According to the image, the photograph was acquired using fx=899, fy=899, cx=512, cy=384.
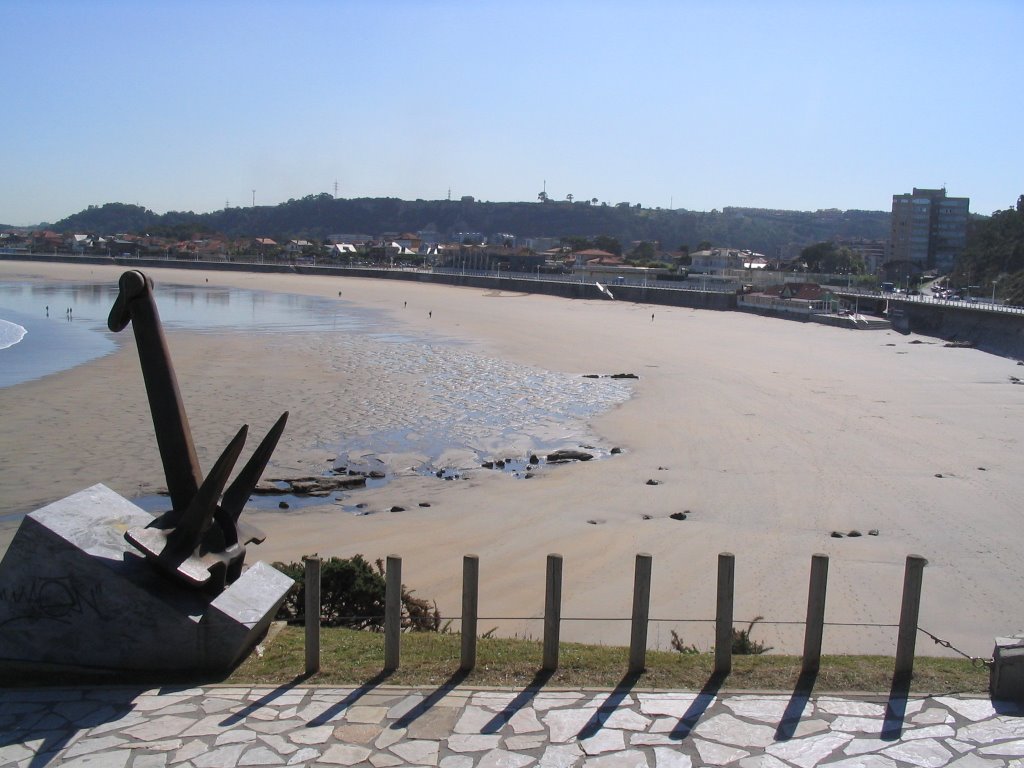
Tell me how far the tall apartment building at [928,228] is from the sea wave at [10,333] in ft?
350

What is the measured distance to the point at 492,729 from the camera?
414 centimetres

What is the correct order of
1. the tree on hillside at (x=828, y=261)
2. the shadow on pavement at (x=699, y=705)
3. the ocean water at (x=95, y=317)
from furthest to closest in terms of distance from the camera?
1. the tree on hillside at (x=828, y=261)
2. the ocean water at (x=95, y=317)
3. the shadow on pavement at (x=699, y=705)

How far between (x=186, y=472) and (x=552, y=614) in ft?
7.70

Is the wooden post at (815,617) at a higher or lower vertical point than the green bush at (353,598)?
higher

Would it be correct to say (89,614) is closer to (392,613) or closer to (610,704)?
(392,613)

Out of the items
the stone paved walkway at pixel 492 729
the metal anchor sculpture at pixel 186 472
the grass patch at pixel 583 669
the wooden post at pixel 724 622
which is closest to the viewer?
the stone paved walkway at pixel 492 729

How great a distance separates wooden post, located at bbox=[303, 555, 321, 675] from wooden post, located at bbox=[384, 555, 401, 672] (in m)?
0.37

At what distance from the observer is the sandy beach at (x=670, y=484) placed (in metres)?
8.57

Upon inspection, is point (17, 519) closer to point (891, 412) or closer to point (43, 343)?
point (891, 412)

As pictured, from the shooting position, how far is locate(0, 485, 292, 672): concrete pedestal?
15.3ft

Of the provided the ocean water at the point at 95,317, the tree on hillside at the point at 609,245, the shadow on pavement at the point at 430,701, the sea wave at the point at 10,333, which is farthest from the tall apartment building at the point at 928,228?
the shadow on pavement at the point at 430,701

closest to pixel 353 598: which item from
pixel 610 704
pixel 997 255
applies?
pixel 610 704

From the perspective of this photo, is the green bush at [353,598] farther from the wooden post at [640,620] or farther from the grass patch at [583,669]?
the wooden post at [640,620]

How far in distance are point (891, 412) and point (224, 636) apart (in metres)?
18.0
